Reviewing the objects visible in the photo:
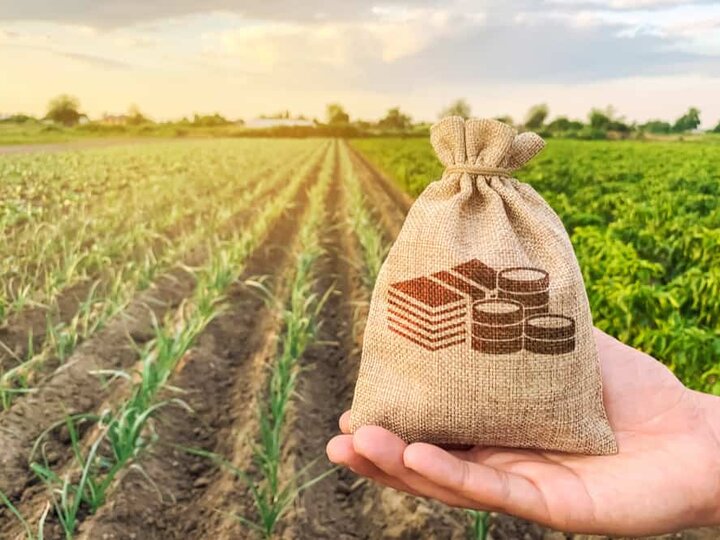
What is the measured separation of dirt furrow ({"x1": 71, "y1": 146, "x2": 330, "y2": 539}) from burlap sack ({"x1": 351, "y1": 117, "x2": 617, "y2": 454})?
42.8 inches

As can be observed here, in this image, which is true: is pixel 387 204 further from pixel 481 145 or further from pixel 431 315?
pixel 431 315

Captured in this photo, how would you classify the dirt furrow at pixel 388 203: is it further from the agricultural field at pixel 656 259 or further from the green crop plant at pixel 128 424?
the green crop plant at pixel 128 424

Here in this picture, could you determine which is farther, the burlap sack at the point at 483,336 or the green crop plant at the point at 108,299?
the green crop plant at the point at 108,299

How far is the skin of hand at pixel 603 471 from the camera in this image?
1.46 metres

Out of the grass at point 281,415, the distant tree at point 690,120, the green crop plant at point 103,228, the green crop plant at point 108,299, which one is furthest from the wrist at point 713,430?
the distant tree at point 690,120

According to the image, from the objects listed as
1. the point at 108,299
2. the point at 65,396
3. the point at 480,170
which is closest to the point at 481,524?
the point at 480,170

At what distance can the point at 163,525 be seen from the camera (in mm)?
2570

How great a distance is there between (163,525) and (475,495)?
4.47 feet

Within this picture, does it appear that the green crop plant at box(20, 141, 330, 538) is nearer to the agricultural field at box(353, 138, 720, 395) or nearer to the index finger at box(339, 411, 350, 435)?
the index finger at box(339, 411, 350, 435)

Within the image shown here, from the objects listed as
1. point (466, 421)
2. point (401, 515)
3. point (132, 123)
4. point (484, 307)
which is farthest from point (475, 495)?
point (132, 123)

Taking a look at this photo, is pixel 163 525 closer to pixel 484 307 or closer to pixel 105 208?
pixel 484 307

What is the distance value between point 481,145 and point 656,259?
307cm

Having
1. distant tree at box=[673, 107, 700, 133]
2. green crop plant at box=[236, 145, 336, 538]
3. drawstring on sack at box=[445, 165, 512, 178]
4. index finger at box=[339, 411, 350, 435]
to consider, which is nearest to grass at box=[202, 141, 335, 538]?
green crop plant at box=[236, 145, 336, 538]

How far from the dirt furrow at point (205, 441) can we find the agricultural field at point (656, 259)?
4.43ft
